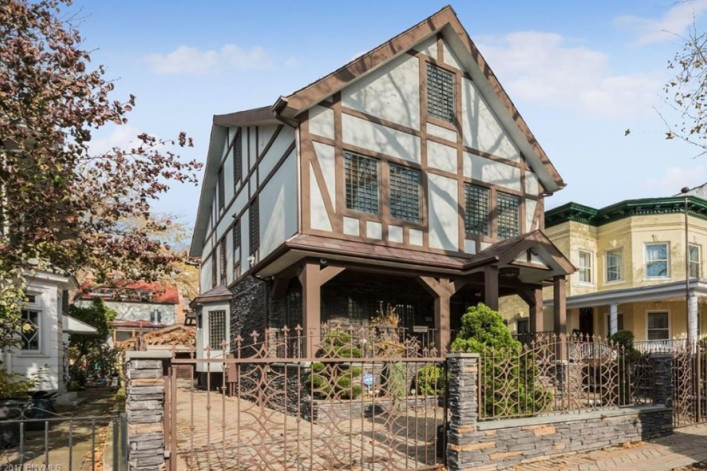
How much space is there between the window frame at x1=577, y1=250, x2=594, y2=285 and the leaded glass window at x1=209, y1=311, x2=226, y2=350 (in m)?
16.2

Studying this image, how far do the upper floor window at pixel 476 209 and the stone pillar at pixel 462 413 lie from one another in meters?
8.39

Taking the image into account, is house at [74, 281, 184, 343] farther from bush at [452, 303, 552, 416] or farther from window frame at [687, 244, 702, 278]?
bush at [452, 303, 552, 416]

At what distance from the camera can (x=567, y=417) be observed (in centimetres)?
839

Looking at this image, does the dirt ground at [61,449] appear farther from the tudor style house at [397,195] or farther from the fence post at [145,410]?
the tudor style house at [397,195]

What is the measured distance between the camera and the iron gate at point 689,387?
419 inches

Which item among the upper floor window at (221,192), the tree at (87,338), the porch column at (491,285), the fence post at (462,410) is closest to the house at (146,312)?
the tree at (87,338)

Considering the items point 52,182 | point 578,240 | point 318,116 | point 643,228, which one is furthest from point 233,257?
point 643,228

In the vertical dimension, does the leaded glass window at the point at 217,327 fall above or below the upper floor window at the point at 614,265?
below

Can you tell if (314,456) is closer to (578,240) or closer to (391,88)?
(391,88)

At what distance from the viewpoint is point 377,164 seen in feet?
45.3

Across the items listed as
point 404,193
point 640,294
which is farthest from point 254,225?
point 640,294

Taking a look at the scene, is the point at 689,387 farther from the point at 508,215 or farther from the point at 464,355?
the point at 508,215

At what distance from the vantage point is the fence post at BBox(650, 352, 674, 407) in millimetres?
10039

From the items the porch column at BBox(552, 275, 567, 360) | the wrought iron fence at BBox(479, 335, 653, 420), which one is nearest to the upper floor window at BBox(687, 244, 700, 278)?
the porch column at BBox(552, 275, 567, 360)
